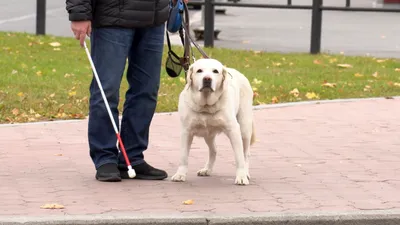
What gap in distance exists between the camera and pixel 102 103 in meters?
7.88

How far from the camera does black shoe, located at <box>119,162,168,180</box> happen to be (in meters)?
8.06

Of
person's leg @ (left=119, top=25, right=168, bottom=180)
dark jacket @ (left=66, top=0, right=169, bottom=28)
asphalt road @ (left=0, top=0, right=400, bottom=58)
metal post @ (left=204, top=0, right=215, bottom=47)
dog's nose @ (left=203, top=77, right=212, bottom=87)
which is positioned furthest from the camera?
asphalt road @ (left=0, top=0, right=400, bottom=58)

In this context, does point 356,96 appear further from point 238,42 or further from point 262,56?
point 238,42

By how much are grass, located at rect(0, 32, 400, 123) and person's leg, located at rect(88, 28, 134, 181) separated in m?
3.11

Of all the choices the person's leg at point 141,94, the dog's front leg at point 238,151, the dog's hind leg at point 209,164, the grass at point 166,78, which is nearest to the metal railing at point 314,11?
the grass at point 166,78

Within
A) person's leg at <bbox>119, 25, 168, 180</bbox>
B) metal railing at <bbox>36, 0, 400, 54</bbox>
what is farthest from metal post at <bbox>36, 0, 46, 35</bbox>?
person's leg at <bbox>119, 25, 168, 180</bbox>

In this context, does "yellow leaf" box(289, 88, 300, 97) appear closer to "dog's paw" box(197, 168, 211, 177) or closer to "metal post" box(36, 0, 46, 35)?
"dog's paw" box(197, 168, 211, 177)

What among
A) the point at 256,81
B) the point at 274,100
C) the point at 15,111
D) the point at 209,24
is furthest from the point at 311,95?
the point at 209,24

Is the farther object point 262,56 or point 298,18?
point 298,18

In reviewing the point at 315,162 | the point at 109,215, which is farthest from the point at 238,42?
the point at 109,215

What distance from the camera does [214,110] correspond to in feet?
25.5

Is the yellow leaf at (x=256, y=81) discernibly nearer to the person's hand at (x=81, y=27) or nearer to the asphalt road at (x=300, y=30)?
the asphalt road at (x=300, y=30)

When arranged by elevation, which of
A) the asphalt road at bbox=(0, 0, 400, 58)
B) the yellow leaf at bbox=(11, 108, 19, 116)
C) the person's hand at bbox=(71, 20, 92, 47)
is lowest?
the asphalt road at bbox=(0, 0, 400, 58)

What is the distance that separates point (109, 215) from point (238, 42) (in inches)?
465
